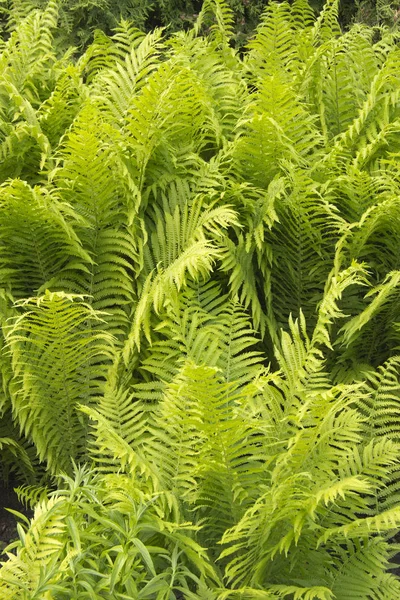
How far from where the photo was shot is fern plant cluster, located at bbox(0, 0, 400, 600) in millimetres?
2016

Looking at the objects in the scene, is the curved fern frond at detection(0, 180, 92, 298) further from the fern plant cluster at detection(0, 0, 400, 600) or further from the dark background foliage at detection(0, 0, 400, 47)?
the dark background foliage at detection(0, 0, 400, 47)

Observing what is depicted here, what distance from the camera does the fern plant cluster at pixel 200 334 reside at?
2.02 meters

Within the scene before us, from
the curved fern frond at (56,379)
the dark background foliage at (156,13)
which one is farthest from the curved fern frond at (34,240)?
the dark background foliage at (156,13)

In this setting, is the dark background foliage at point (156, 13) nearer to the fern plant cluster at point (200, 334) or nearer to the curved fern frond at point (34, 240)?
the fern plant cluster at point (200, 334)

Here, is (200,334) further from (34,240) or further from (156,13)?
(156,13)

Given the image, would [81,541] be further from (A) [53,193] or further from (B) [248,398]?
(A) [53,193]

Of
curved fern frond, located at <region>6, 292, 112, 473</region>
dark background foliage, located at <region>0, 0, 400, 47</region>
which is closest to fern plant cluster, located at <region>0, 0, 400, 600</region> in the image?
curved fern frond, located at <region>6, 292, 112, 473</region>

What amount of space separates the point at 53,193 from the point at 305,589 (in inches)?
67.7

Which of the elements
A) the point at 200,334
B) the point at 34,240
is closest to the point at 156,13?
the point at 34,240

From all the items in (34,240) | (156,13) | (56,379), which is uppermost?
(156,13)

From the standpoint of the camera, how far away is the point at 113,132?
→ 9.17 feet

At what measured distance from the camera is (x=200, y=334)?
244cm

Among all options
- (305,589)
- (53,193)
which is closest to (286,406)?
(305,589)

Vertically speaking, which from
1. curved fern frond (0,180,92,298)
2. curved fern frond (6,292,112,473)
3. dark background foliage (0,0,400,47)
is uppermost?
dark background foliage (0,0,400,47)
